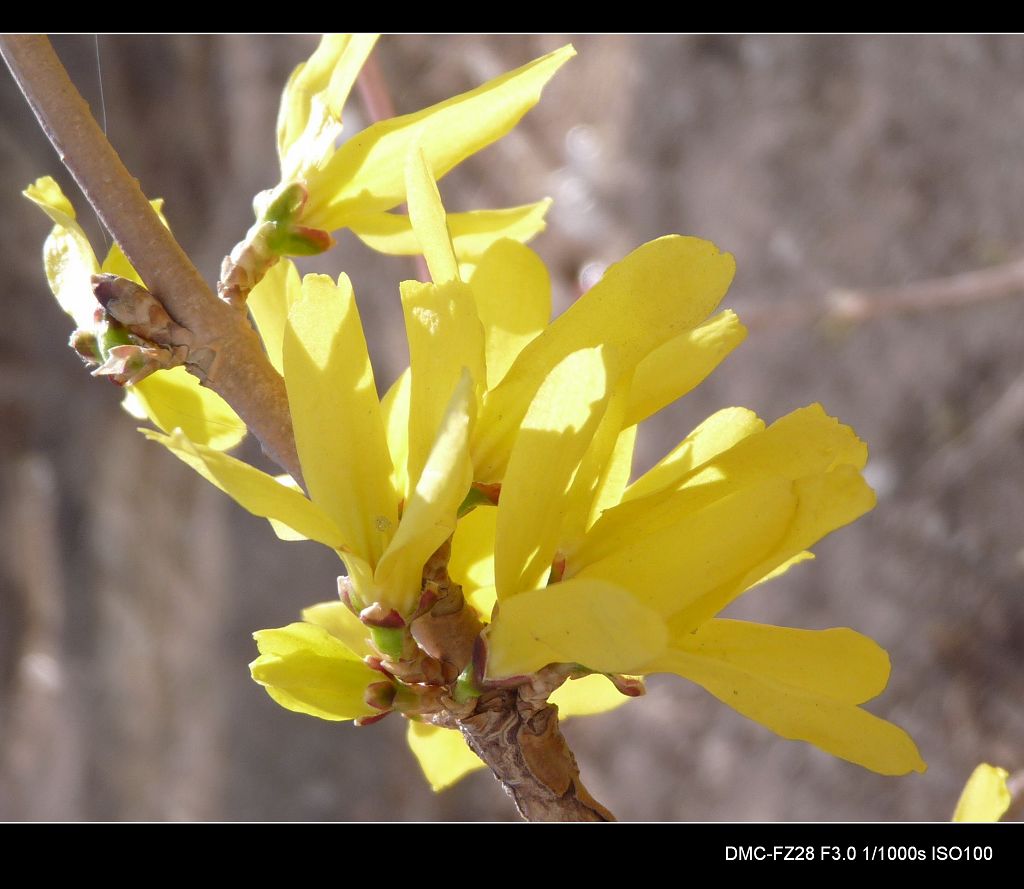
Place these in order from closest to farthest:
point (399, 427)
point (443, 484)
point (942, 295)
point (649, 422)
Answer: point (443, 484) → point (399, 427) → point (942, 295) → point (649, 422)

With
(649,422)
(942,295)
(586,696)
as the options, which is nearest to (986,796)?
(586,696)

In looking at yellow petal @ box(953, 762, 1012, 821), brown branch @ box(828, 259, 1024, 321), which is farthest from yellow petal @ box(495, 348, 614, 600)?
brown branch @ box(828, 259, 1024, 321)

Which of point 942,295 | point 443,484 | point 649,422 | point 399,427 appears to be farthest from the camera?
point 649,422

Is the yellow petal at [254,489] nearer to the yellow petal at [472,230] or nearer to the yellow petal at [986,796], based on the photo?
the yellow petal at [472,230]

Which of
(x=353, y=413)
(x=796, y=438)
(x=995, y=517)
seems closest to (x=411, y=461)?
(x=353, y=413)

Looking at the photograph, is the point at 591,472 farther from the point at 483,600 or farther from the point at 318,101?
the point at 318,101

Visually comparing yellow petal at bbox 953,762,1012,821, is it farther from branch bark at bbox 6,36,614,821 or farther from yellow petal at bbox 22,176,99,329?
yellow petal at bbox 22,176,99,329

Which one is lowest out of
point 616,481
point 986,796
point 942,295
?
point 986,796
